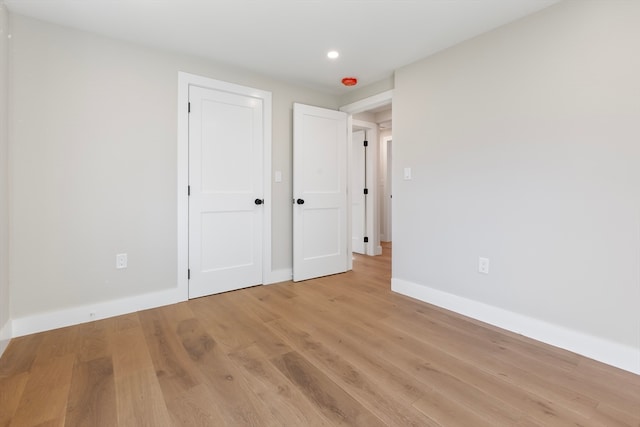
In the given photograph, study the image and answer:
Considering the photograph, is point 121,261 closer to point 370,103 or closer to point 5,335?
point 5,335

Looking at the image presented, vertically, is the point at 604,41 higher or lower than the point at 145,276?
higher

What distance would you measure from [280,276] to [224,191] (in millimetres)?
1160

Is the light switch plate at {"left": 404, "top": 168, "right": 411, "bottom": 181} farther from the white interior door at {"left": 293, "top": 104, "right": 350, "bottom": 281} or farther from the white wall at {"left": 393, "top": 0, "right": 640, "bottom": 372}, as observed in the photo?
the white interior door at {"left": 293, "top": 104, "right": 350, "bottom": 281}

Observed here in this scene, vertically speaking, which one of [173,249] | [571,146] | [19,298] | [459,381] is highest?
[571,146]

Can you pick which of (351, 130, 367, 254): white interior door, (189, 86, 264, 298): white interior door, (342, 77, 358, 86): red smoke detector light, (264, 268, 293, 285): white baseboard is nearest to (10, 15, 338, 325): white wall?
(189, 86, 264, 298): white interior door

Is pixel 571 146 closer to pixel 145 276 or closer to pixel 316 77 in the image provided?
pixel 316 77

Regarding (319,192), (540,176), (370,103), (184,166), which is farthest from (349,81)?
(540,176)

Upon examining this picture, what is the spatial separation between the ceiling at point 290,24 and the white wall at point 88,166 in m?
0.23

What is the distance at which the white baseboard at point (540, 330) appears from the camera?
1783mm

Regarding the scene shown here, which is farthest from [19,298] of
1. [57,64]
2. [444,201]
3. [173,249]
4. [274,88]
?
[444,201]

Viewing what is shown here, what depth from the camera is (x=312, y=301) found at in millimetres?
2855

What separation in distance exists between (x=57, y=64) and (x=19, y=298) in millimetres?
1741

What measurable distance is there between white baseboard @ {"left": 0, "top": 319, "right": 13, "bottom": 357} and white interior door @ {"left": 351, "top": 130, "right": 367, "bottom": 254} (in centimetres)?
406

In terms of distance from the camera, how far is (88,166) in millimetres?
2373
